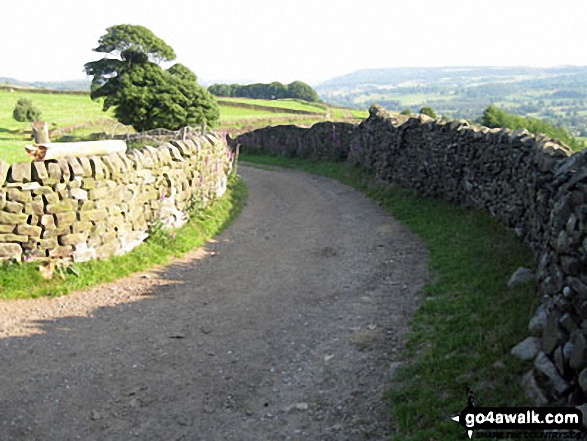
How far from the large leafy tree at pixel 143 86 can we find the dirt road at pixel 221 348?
27154mm

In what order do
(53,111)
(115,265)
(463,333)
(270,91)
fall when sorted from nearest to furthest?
1. (463,333)
2. (115,265)
3. (53,111)
4. (270,91)

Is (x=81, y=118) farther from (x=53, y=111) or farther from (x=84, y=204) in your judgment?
(x=84, y=204)

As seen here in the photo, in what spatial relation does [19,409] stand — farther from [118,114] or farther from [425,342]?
[118,114]

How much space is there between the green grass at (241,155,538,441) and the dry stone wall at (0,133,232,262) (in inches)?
258

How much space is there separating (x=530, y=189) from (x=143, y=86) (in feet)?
110

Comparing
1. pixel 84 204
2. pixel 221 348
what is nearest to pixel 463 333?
pixel 221 348

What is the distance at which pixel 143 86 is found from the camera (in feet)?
126

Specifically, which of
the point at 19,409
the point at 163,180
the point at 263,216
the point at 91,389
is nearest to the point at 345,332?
the point at 91,389

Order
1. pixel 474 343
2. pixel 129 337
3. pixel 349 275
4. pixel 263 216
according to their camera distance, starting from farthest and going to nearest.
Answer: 1. pixel 263 216
2. pixel 349 275
3. pixel 129 337
4. pixel 474 343

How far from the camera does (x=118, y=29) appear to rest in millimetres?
40156

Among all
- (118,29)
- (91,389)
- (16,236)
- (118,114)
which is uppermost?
(118,29)

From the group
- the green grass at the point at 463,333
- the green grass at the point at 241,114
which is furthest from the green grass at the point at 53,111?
the green grass at the point at 463,333

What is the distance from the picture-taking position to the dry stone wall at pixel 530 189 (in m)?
5.31

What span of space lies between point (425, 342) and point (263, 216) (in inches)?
419
